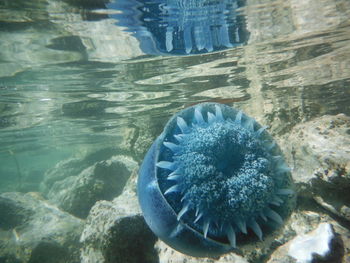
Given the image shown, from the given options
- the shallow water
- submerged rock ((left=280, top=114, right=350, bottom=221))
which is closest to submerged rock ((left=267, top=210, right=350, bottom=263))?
submerged rock ((left=280, top=114, right=350, bottom=221))

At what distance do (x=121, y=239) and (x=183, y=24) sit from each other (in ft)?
17.4

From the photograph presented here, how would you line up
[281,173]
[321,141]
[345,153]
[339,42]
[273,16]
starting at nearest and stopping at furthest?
[281,173]
[345,153]
[321,141]
[273,16]
[339,42]

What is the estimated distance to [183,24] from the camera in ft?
19.7

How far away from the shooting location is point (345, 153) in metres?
3.93

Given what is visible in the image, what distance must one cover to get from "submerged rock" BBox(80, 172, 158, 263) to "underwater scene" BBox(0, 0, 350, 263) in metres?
0.03

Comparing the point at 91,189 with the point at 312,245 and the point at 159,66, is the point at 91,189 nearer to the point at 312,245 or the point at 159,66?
the point at 159,66

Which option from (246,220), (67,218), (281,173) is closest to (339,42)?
(281,173)

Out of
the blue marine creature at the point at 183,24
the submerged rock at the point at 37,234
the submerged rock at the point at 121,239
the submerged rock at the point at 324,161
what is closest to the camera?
the submerged rock at the point at 324,161

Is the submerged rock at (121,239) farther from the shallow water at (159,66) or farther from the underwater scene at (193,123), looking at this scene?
the shallow water at (159,66)

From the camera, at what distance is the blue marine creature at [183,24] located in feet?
17.3

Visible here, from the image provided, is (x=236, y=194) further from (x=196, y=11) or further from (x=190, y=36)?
(x=190, y=36)

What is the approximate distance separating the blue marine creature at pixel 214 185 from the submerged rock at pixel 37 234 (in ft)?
20.6

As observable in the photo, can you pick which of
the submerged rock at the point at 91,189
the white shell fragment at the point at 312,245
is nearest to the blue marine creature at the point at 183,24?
the white shell fragment at the point at 312,245

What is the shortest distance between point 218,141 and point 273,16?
5.48 m
